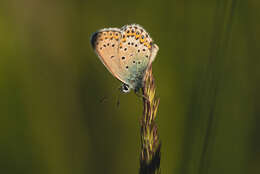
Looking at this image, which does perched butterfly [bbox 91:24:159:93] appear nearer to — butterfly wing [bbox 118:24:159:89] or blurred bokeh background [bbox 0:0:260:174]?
butterfly wing [bbox 118:24:159:89]

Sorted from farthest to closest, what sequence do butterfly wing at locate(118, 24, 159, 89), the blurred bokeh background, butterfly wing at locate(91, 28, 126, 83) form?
the blurred bokeh background
butterfly wing at locate(91, 28, 126, 83)
butterfly wing at locate(118, 24, 159, 89)

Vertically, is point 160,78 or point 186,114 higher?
point 160,78

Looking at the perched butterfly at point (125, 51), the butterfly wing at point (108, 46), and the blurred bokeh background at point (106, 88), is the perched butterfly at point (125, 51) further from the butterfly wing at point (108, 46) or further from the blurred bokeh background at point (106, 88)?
the blurred bokeh background at point (106, 88)

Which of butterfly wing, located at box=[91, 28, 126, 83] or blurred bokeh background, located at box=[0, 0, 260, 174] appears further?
blurred bokeh background, located at box=[0, 0, 260, 174]

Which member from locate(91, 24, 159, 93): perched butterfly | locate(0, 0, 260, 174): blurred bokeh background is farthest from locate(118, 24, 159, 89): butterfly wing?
locate(0, 0, 260, 174): blurred bokeh background

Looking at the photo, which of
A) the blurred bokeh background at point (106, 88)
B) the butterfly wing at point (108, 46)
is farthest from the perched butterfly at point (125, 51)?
the blurred bokeh background at point (106, 88)

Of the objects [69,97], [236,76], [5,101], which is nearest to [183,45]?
[236,76]

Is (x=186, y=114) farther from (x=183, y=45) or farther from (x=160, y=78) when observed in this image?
(x=183, y=45)
